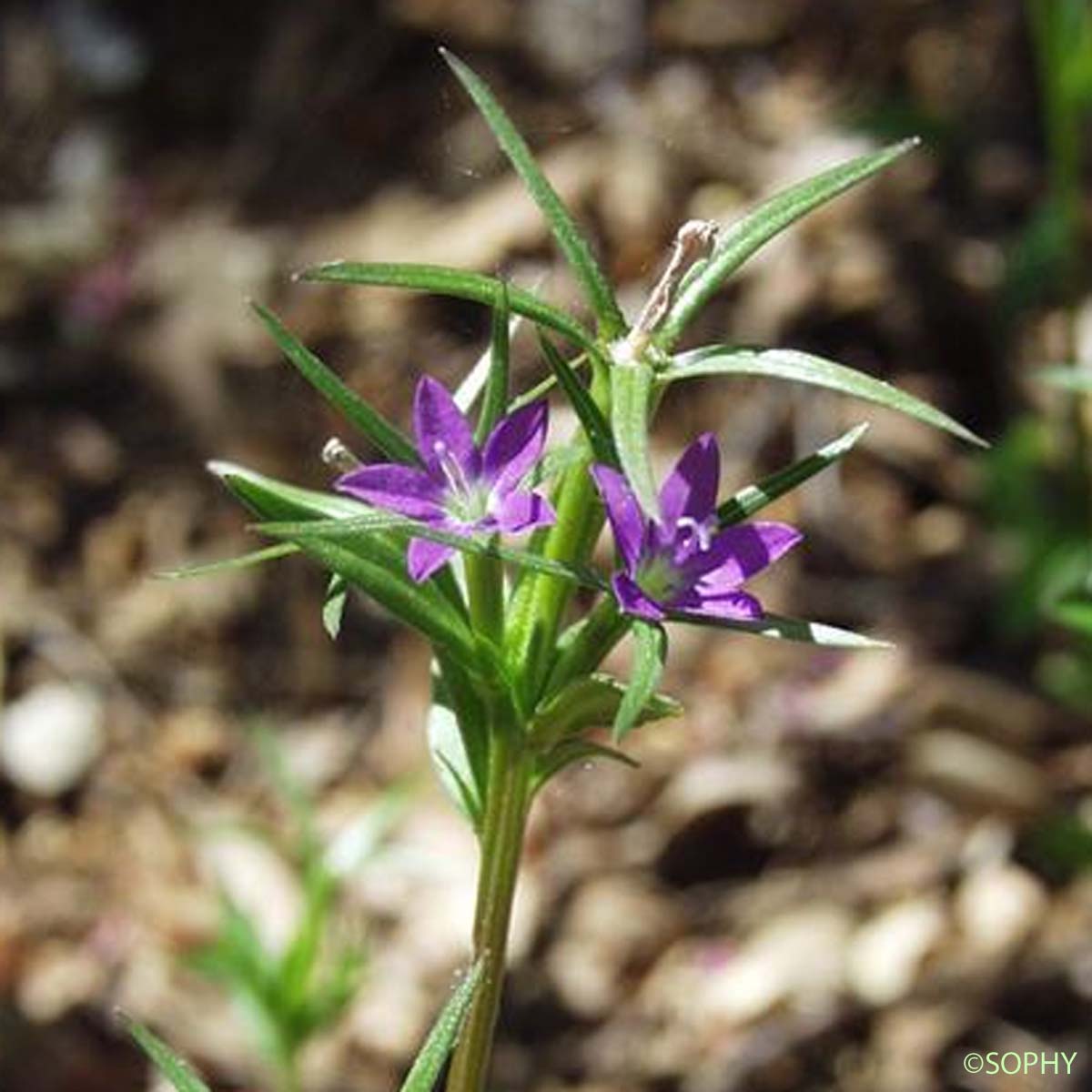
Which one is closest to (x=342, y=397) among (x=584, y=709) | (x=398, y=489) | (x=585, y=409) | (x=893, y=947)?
(x=398, y=489)

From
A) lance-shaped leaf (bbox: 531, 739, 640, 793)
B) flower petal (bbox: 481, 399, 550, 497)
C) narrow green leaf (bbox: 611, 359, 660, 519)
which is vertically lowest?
lance-shaped leaf (bbox: 531, 739, 640, 793)

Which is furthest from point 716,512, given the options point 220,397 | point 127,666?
point 220,397

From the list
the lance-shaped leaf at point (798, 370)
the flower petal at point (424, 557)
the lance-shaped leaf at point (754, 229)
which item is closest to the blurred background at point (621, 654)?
the lance-shaped leaf at point (754, 229)

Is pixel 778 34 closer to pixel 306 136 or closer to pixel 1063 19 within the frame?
pixel 306 136

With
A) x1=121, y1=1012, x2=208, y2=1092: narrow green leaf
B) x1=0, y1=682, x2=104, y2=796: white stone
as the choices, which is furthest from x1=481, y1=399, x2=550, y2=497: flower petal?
x1=0, y1=682, x2=104, y2=796: white stone

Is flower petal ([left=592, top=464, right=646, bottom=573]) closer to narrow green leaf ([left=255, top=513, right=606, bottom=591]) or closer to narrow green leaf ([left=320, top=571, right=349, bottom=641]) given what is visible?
narrow green leaf ([left=255, top=513, right=606, bottom=591])

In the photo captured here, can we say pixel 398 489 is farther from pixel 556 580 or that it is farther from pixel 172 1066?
pixel 172 1066
